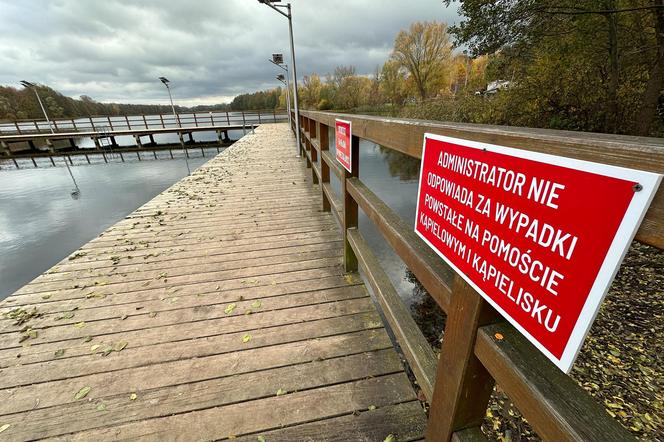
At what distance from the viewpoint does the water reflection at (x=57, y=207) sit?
7.52m

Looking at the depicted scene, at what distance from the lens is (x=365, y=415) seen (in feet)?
5.80

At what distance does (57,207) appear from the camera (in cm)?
1148

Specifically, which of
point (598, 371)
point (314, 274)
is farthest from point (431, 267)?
point (598, 371)

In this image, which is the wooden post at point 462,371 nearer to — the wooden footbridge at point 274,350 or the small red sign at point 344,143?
the wooden footbridge at point 274,350

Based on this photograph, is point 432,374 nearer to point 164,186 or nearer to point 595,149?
point 595,149

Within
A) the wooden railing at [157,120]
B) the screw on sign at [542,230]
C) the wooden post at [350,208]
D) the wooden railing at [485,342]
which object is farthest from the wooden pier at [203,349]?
the wooden railing at [157,120]

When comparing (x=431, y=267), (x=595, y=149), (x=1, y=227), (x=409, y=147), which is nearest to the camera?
(x=595, y=149)

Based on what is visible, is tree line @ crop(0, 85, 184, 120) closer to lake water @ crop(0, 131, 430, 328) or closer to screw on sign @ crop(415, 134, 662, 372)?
lake water @ crop(0, 131, 430, 328)

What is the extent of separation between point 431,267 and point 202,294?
249 centimetres

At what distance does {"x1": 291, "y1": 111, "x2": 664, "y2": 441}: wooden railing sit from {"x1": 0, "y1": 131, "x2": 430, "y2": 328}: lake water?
177 inches

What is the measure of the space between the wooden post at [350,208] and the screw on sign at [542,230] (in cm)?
155

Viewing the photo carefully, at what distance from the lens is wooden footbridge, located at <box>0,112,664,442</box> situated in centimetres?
89

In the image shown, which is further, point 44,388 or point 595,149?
point 44,388

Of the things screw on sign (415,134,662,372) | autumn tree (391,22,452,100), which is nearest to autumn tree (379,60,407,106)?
autumn tree (391,22,452,100)
